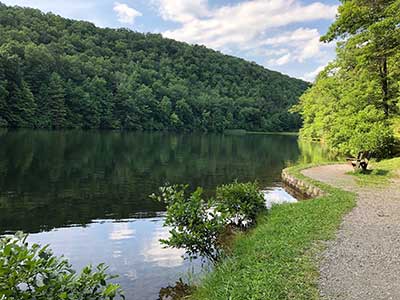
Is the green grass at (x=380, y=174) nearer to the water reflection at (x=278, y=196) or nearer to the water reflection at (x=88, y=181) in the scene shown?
the water reflection at (x=278, y=196)

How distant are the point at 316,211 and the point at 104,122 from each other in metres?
80.7

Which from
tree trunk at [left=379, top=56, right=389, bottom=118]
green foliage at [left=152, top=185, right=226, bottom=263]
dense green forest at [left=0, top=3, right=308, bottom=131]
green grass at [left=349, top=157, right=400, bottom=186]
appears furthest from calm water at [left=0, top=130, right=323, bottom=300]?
dense green forest at [left=0, top=3, right=308, bottom=131]

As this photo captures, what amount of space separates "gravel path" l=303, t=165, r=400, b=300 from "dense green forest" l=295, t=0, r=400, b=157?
33.2 feet

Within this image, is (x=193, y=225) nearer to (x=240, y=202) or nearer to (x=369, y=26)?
(x=240, y=202)

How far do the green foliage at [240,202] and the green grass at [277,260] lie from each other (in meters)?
0.39

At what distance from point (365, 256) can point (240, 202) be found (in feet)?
12.9

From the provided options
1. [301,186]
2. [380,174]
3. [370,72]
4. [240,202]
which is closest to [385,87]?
[370,72]

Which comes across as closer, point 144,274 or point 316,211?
point 144,274

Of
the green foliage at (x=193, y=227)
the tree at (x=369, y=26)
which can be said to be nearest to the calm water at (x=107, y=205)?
the green foliage at (x=193, y=227)

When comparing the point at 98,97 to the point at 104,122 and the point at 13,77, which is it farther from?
the point at 13,77

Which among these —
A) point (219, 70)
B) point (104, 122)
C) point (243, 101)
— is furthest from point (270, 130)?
point (104, 122)

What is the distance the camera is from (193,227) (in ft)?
25.6

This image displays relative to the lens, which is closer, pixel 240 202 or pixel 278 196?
pixel 240 202

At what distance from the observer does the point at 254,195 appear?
10.7 m
